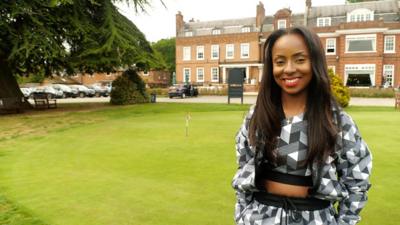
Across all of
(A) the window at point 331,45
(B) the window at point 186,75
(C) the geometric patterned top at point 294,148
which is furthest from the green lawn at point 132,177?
(B) the window at point 186,75

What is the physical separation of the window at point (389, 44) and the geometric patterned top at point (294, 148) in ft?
159

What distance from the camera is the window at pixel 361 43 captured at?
45.2 meters

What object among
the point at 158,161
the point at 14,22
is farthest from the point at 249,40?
the point at 158,161

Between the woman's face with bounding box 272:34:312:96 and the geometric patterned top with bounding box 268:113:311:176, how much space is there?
0.57ft

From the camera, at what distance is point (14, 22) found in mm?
19750

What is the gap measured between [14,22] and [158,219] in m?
18.3

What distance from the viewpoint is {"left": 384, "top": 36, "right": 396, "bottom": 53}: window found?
149 ft

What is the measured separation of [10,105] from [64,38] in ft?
15.4

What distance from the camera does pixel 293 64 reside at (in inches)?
88.5

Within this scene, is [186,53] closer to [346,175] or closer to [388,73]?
[388,73]

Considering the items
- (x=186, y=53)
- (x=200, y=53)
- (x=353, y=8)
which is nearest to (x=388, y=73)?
(x=353, y=8)

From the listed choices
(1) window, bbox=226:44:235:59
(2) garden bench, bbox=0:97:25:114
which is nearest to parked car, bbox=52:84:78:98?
(1) window, bbox=226:44:235:59

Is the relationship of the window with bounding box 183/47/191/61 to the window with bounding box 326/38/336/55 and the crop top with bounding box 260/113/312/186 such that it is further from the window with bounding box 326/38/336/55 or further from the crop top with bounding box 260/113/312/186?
the crop top with bounding box 260/113/312/186

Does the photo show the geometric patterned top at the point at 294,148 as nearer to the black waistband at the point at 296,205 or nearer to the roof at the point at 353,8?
the black waistband at the point at 296,205
